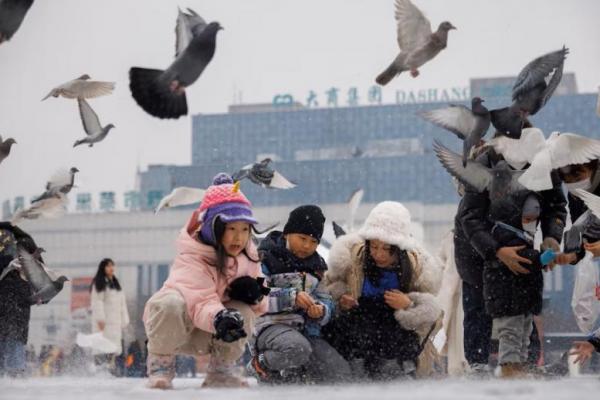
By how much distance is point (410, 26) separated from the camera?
6.82m

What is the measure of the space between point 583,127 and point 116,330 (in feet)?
233

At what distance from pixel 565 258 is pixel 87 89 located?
9.67 ft

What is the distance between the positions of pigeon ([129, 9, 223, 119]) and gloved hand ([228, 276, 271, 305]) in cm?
123

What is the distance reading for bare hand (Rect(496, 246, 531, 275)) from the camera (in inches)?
208

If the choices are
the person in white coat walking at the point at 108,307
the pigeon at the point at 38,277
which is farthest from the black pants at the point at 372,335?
the person in white coat walking at the point at 108,307

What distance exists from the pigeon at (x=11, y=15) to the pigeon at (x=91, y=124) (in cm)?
92

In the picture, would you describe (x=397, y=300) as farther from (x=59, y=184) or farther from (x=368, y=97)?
(x=368, y=97)

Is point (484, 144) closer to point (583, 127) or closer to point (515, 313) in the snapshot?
point (515, 313)

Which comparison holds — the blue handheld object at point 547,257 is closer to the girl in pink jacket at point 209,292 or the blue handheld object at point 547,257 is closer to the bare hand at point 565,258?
the bare hand at point 565,258

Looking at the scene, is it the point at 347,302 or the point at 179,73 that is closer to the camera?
the point at 347,302

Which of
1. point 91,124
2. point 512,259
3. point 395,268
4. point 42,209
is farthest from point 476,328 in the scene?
point 42,209

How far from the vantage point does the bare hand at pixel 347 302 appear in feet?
17.9

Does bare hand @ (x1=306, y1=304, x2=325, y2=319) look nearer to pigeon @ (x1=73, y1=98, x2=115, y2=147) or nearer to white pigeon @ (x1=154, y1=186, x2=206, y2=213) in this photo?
pigeon @ (x1=73, y1=98, x2=115, y2=147)

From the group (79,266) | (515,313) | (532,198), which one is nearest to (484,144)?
(532,198)
